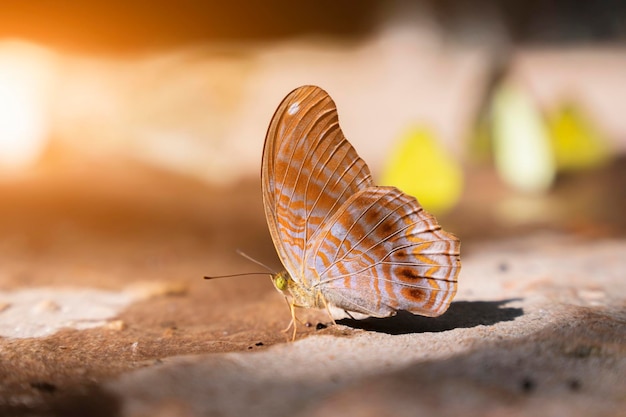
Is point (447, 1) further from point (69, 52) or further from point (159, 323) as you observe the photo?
A: point (159, 323)

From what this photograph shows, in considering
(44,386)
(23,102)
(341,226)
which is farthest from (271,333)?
(23,102)

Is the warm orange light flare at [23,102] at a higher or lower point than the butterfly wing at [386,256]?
higher

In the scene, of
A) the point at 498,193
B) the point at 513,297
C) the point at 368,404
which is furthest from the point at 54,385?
the point at 498,193

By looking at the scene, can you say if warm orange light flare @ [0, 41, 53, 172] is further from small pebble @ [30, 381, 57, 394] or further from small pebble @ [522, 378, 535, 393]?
small pebble @ [522, 378, 535, 393]

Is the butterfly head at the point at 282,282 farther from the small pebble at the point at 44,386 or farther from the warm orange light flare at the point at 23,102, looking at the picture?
the warm orange light flare at the point at 23,102

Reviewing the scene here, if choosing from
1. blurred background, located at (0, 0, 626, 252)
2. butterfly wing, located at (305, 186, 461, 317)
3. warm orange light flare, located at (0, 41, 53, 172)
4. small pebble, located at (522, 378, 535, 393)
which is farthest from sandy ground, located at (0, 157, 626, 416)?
warm orange light flare, located at (0, 41, 53, 172)

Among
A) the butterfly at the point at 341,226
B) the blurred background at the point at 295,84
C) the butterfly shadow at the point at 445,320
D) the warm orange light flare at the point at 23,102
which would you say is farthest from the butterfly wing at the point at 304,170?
the warm orange light flare at the point at 23,102

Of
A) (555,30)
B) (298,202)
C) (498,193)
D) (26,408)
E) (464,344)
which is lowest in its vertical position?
(26,408)
